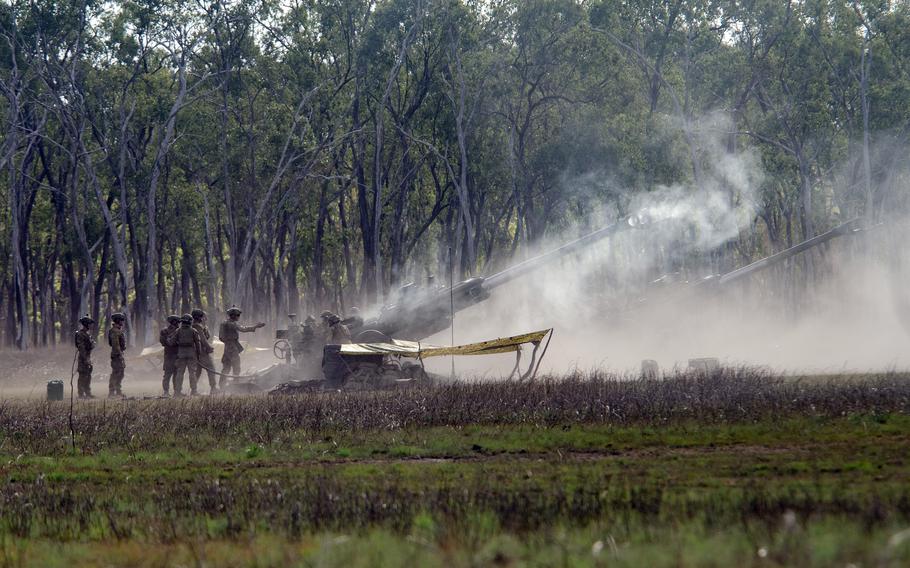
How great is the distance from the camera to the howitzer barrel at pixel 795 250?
34.5 meters

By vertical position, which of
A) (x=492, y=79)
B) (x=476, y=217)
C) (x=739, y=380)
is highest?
(x=492, y=79)

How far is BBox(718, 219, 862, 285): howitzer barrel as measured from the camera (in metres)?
34.5

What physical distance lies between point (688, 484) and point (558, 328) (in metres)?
30.1

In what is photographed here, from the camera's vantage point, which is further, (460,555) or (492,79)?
(492,79)

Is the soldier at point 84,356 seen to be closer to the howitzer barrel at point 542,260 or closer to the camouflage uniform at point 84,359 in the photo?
the camouflage uniform at point 84,359

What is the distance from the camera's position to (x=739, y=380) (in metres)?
21.0

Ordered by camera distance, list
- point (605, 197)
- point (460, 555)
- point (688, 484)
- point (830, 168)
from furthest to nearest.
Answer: point (830, 168)
point (605, 197)
point (688, 484)
point (460, 555)

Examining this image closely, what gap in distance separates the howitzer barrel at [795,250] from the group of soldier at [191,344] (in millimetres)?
13584

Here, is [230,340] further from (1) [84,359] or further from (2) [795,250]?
(2) [795,250]

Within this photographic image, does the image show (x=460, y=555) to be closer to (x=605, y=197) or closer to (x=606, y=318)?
(x=606, y=318)

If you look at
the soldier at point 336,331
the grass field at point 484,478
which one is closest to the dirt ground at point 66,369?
the soldier at point 336,331

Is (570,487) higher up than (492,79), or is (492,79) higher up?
(492,79)

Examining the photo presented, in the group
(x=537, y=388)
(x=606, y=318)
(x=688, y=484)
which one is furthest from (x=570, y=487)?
(x=606, y=318)

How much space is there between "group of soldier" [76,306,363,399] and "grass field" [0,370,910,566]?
7.39 m
